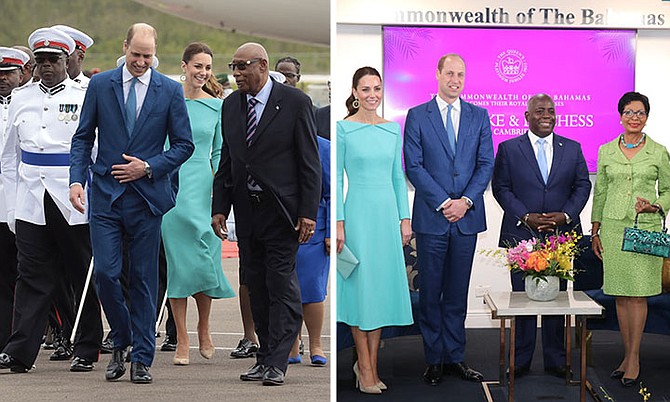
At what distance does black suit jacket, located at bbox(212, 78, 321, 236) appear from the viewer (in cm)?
492

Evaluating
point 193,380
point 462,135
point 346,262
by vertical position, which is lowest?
point 193,380

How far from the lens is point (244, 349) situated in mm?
5117

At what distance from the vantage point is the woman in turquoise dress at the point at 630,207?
5504 mm

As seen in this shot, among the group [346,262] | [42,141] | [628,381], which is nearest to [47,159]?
[42,141]

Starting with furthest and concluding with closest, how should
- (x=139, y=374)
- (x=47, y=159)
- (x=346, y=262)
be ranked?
(x=346, y=262) → (x=47, y=159) → (x=139, y=374)

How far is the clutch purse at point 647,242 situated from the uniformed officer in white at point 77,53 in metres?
2.51

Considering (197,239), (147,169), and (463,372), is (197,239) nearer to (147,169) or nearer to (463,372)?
(147,169)

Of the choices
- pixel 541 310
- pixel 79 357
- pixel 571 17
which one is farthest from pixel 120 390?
pixel 571 17

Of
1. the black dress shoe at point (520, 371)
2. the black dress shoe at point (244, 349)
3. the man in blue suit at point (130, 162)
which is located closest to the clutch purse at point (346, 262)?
the black dress shoe at point (244, 349)

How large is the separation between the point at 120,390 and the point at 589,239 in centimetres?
250

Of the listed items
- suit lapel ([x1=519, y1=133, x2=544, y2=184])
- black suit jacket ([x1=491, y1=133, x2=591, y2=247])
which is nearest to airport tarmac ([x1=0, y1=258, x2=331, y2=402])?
black suit jacket ([x1=491, y1=133, x2=591, y2=247])

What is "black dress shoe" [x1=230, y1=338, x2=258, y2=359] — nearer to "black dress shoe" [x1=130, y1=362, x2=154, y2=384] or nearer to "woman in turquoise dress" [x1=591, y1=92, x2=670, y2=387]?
"black dress shoe" [x1=130, y1=362, x2=154, y2=384]

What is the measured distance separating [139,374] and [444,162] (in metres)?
1.68

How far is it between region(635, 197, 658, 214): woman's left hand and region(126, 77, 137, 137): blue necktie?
7.60ft
